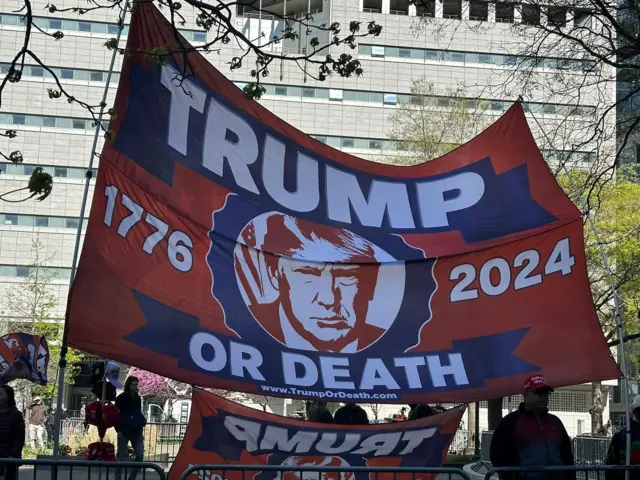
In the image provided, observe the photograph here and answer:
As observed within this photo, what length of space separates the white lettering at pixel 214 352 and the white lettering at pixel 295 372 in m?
0.60

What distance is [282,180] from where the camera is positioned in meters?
9.86

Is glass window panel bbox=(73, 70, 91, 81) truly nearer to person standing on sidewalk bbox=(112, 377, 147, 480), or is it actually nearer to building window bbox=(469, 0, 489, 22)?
person standing on sidewalk bbox=(112, 377, 147, 480)

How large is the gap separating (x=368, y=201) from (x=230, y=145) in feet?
5.36

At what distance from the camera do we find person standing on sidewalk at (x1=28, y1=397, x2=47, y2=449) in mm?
23625

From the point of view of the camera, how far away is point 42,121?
59625 mm

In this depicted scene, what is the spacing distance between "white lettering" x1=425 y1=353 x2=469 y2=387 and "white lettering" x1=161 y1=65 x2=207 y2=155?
309 cm

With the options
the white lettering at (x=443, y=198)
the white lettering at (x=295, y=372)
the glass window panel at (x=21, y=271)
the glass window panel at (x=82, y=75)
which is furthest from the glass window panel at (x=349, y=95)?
the white lettering at (x=295, y=372)

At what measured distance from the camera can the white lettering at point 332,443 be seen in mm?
8703

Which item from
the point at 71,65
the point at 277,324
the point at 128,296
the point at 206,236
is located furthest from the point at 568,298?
the point at 71,65

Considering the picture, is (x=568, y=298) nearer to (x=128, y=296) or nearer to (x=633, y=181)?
(x=128, y=296)

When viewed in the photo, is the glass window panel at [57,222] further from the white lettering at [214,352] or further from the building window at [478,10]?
the white lettering at [214,352]

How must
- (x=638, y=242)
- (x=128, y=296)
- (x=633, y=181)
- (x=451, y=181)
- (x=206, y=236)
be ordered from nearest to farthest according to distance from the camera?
(x=128, y=296) < (x=206, y=236) < (x=451, y=181) < (x=638, y=242) < (x=633, y=181)

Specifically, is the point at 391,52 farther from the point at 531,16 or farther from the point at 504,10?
the point at 504,10

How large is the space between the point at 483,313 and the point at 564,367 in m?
0.93
